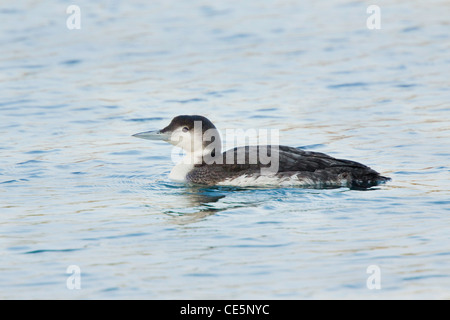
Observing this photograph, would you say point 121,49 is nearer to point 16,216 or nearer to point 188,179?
point 188,179

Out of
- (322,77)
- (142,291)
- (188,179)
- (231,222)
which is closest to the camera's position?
(142,291)

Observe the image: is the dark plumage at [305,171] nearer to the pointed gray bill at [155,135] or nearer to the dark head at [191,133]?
the dark head at [191,133]

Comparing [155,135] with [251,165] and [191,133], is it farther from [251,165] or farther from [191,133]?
[251,165]

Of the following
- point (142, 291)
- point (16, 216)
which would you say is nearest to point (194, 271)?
point (142, 291)

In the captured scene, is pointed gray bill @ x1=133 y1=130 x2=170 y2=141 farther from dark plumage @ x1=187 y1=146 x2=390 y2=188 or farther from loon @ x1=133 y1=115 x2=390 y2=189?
dark plumage @ x1=187 y1=146 x2=390 y2=188

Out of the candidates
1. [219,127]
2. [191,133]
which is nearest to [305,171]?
[191,133]

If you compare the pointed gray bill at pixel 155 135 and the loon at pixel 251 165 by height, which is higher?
the pointed gray bill at pixel 155 135

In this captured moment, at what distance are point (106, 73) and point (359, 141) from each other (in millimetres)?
5667

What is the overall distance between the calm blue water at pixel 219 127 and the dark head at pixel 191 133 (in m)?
0.51

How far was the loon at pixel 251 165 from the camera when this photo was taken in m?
9.95

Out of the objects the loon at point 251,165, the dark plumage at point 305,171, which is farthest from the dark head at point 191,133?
the dark plumage at point 305,171

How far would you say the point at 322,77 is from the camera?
51.7ft

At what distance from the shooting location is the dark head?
10.6 m

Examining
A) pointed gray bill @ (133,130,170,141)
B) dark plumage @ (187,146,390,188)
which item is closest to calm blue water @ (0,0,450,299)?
dark plumage @ (187,146,390,188)
